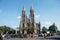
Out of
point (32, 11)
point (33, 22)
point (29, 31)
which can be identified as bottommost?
point (29, 31)

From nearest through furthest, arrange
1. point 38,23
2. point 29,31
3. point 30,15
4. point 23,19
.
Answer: point 29,31 < point 23,19 < point 30,15 < point 38,23

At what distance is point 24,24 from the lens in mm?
90312

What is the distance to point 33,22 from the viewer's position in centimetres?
9775

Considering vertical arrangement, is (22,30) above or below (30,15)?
below

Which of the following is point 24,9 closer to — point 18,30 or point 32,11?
point 32,11

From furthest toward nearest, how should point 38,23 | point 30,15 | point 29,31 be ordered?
point 38,23
point 30,15
point 29,31

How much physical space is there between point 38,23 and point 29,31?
5131 centimetres

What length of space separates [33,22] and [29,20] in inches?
104

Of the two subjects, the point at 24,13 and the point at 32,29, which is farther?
the point at 24,13

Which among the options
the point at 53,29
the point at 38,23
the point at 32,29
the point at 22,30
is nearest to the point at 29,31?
the point at 32,29

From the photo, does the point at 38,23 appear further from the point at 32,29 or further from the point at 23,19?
the point at 32,29

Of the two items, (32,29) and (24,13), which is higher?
(24,13)

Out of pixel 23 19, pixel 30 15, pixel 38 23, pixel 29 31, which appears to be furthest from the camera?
pixel 38 23

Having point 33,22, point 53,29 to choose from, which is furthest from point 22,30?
point 53,29
